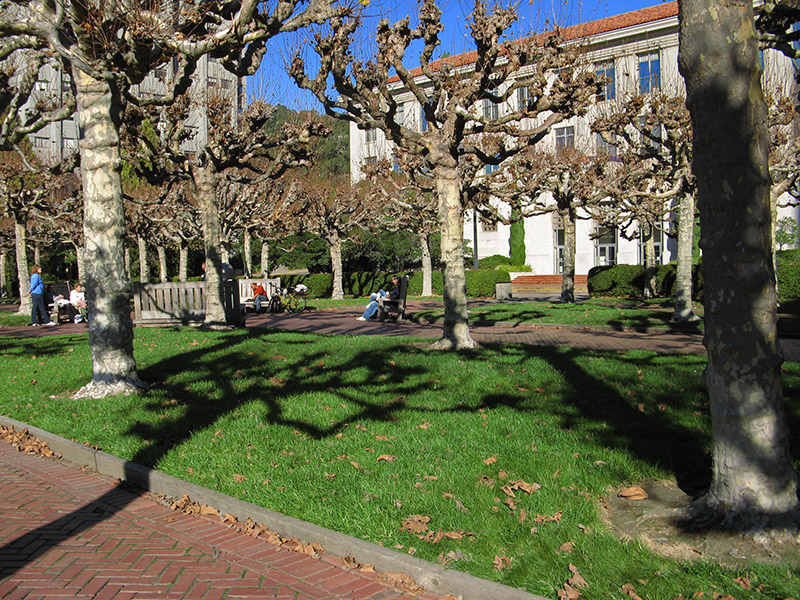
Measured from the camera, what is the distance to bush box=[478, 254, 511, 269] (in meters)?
48.3

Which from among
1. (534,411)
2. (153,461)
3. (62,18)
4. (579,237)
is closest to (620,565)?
(534,411)

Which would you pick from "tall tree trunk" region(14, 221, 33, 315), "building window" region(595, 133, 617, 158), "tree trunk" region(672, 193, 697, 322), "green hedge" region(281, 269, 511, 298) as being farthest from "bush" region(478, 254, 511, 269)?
"tall tree trunk" region(14, 221, 33, 315)

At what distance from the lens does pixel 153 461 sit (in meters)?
5.91

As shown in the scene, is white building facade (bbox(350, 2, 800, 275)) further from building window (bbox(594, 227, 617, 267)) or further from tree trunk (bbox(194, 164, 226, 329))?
tree trunk (bbox(194, 164, 226, 329))

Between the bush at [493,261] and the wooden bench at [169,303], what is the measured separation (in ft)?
106

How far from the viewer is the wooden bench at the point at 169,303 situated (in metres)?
17.4

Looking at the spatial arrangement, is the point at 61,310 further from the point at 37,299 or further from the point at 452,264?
the point at 452,264

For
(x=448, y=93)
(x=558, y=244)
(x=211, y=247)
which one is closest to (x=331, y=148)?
(x=558, y=244)

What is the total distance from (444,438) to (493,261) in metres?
43.8

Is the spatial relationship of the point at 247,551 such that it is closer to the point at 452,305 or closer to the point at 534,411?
the point at 534,411

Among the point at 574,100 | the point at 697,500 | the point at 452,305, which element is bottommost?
the point at 697,500

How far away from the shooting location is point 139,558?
4.20 meters

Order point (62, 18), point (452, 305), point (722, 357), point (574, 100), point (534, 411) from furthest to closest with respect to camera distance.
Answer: point (574, 100), point (452, 305), point (62, 18), point (534, 411), point (722, 357)

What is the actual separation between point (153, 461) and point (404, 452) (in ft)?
7.67
